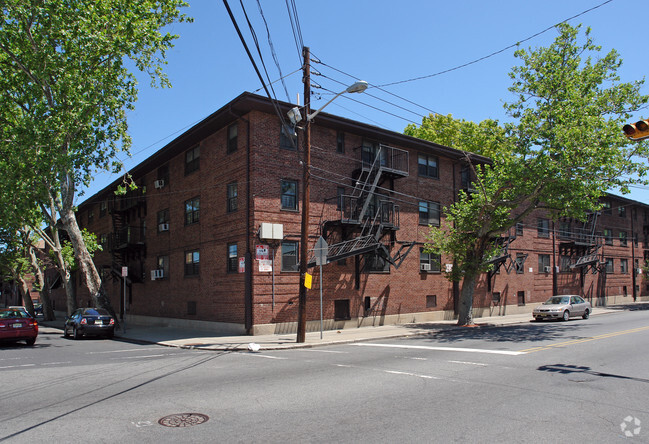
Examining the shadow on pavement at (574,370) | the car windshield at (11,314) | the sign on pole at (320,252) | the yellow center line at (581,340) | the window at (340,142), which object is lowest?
the yellow center line at (581,340)

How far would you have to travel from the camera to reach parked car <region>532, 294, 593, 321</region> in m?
27.0

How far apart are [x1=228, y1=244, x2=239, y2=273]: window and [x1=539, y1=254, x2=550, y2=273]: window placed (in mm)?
25701

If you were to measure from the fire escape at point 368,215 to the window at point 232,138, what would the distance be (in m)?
5.13

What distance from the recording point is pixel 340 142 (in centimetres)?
2406

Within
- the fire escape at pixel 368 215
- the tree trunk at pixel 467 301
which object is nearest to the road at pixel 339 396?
the fire escape at pixel 368 215

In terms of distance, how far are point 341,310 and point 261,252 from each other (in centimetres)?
532

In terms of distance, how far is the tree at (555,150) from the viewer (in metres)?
19.1

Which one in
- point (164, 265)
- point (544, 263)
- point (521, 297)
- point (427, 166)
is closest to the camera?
point (427, 166)

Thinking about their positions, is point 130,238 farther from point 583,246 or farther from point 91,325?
point 583,246

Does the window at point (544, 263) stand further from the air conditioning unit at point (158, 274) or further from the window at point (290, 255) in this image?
the air conditioning unit at point (158, 274)

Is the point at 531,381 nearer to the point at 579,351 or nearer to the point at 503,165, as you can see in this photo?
the point at 579,351

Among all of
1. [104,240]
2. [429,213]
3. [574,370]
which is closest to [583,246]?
[429,213]

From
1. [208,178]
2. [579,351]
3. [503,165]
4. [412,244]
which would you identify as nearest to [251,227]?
[208,178]

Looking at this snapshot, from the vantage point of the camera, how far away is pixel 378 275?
24.9m
